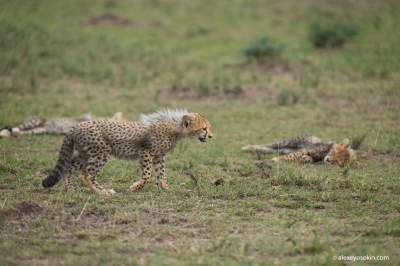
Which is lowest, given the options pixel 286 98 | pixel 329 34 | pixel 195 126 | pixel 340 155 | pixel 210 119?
pixel 340 155

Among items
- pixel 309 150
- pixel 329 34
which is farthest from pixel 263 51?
pixel 309 150

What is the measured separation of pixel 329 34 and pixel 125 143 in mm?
10617

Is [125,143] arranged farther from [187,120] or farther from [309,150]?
[309,150]

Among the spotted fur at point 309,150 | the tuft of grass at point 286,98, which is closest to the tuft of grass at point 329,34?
the tuft of grass at point 286,98

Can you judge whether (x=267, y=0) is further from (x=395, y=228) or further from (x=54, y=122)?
(x=395, y=228)

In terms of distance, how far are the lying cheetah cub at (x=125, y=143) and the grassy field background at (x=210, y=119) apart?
20cm

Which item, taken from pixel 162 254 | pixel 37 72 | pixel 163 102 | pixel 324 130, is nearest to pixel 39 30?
pixel 37 72

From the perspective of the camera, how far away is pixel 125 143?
7371 millimetres

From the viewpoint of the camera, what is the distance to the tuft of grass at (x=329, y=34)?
55.7 feet

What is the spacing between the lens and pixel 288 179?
25.4ft

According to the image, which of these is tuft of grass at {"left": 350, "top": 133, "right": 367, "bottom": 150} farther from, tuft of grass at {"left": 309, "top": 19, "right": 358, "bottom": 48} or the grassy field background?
tuft of grass at {"left": 309, "top": 19, "right": 358, "bottom": 48}

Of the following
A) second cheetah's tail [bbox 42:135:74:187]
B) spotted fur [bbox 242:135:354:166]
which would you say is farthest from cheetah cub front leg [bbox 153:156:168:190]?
spotted fur [bbox 242:135:354:166]

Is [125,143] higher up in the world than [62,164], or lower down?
higher up

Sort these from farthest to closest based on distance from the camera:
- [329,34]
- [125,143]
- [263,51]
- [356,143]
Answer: [329,34], [263,51], [356,143], [125,143]
